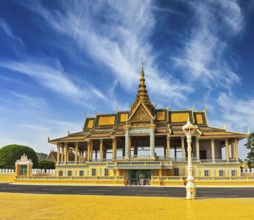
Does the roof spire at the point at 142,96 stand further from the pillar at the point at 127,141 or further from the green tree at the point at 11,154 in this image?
the green tree at the point at 11,154

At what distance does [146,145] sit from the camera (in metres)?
56.8

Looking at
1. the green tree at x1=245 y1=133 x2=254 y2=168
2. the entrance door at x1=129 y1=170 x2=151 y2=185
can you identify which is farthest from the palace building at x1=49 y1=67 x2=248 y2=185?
the green tree at x1=245 y1=133 x2=254 y2=168

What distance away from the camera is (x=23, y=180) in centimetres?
4222

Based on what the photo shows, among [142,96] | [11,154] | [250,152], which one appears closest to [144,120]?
[142,96]

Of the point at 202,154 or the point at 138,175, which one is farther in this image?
the point at 202,154

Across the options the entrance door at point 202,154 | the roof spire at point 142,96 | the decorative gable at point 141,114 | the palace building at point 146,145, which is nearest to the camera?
the palace building at point 146,145

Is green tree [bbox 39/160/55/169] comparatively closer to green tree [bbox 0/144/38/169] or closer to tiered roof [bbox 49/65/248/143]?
green tree [bbox 0/144/38/169]

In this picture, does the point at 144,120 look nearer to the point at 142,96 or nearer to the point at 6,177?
the point at 142,96

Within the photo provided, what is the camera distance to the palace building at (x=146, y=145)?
43250 millimetres

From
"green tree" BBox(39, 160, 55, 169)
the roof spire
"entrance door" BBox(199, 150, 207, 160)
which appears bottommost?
Answer: "green tree" BBox(39, 160, 55, 169)

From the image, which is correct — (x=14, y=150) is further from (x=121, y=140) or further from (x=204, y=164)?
(x=204, y=164)

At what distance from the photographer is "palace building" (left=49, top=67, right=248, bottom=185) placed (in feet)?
142

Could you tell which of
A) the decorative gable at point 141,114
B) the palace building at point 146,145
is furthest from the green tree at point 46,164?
the decorative gable at point 141,114

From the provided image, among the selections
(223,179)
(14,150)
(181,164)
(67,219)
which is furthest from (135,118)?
(67,219)
